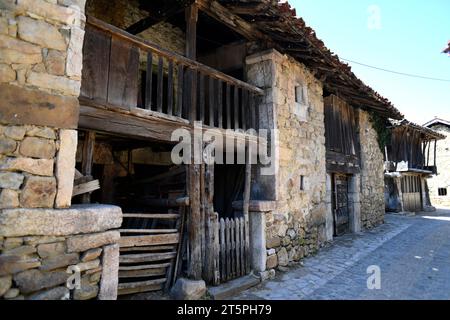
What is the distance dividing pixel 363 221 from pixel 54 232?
8.76 meters

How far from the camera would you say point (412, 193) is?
15.5 meters

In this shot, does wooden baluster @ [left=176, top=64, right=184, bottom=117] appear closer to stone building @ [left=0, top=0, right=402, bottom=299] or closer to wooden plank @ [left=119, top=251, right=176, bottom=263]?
stone building @ [left=0, top=0, right=402, bottom=299]

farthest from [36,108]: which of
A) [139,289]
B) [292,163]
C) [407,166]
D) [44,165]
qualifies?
[407,166]

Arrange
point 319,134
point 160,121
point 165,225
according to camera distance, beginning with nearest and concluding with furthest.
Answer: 1. point 160,121
2. point 165,225
3. point 319,134

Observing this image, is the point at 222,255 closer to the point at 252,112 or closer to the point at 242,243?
the point at 242,243

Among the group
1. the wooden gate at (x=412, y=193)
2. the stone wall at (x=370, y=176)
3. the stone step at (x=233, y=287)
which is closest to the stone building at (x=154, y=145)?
the stone step at (x=233, y=287)

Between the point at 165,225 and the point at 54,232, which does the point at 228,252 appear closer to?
the point at 165,225

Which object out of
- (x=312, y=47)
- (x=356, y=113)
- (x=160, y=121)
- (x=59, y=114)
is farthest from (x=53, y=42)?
(x=356, y=113)

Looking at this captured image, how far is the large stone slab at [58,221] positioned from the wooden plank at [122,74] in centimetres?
116

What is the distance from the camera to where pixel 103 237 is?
2.57 meters

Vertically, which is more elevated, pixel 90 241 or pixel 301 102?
pixel 301 102

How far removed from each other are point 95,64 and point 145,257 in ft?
7.39

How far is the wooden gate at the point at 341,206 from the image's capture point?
787cm

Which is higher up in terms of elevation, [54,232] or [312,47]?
[312,47]
